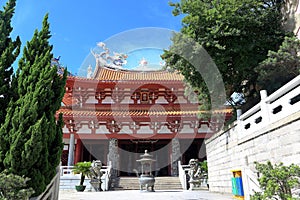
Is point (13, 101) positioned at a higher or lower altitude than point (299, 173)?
higher

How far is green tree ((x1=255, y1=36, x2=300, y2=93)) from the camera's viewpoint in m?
6.40

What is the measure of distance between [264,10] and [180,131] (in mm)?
7943

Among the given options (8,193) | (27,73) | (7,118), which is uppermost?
(27,73)

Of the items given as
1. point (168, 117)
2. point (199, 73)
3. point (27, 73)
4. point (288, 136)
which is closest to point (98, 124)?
point (168, 117)

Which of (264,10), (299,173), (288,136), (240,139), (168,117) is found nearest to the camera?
(299,173)

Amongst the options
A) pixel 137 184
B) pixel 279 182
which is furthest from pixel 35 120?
pixel 137 184

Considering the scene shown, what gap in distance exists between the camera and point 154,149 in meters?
15.7

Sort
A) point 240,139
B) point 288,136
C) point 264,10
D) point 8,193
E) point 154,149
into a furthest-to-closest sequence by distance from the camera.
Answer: point 154,149, point 264,10, point 240,139, point 288,136, point 8,193

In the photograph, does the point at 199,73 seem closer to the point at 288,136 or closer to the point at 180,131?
the point at 288,136

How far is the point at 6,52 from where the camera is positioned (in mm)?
5207

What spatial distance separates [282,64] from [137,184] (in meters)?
8.67

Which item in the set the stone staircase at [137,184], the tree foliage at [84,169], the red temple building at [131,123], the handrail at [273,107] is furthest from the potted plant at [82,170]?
the handrail at [273,107]

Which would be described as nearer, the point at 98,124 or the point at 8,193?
the point at 8,193

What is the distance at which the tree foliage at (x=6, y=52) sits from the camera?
4852 millimetres
